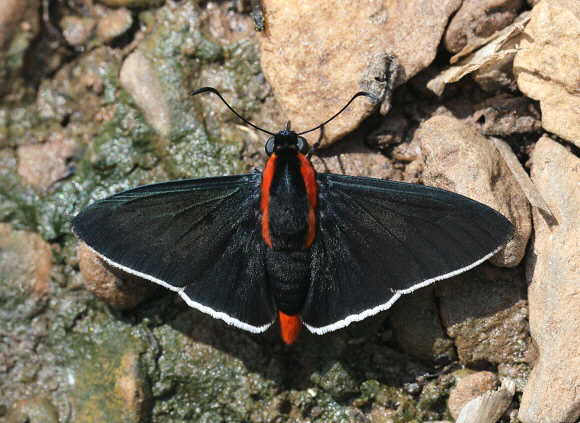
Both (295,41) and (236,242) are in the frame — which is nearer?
(236,242)

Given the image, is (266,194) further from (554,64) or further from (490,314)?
(554,64)

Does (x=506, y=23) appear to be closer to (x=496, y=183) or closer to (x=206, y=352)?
(x=496, y=183)

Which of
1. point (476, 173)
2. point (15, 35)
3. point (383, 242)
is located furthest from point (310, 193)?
point (15, 35)

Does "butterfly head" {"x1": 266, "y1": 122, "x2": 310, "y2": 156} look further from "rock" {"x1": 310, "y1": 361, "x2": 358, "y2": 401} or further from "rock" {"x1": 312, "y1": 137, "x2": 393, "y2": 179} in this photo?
"rock" {"x1": 310, "y1": 361, "x2": 358, "y2": 401}

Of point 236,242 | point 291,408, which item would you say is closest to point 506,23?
point 236,242

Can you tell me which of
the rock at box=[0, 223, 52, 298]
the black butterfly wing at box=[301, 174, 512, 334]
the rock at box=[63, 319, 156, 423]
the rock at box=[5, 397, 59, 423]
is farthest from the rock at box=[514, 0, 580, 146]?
the rock at box=[5, 397, 59, 423]

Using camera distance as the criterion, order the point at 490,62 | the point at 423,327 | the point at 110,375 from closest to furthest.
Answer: the point at 490,62 → the point at 423,327 → the point at 110,375
